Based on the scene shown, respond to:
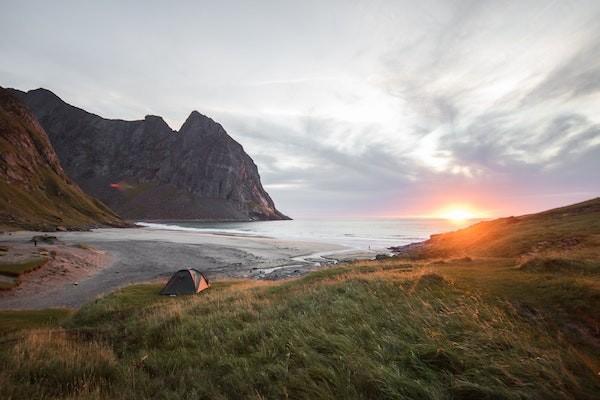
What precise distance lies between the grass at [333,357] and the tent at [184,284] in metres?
11.4

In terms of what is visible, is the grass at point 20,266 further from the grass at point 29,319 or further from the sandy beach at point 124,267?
the grass at point 29,319

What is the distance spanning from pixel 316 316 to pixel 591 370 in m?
6.09

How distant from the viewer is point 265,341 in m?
8.20

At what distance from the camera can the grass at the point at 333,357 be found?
17.4 feet

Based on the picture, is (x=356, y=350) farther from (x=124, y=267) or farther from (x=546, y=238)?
(x=124, y=267)

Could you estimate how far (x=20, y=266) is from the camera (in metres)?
29.7

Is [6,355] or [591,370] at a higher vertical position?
[591,370]

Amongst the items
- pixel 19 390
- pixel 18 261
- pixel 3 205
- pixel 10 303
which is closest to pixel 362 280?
pixel 19 390

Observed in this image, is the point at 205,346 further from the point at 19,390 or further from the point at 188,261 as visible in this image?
the point at 188,261

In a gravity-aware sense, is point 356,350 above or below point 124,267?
above

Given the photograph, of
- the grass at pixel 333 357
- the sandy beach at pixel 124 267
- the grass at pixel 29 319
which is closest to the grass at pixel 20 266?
the sandy beach at pixel 124 267

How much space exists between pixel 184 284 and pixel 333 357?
63.8ft

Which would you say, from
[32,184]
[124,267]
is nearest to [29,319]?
[124,267]

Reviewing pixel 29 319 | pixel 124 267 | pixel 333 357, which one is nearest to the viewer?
pixel 333 357
